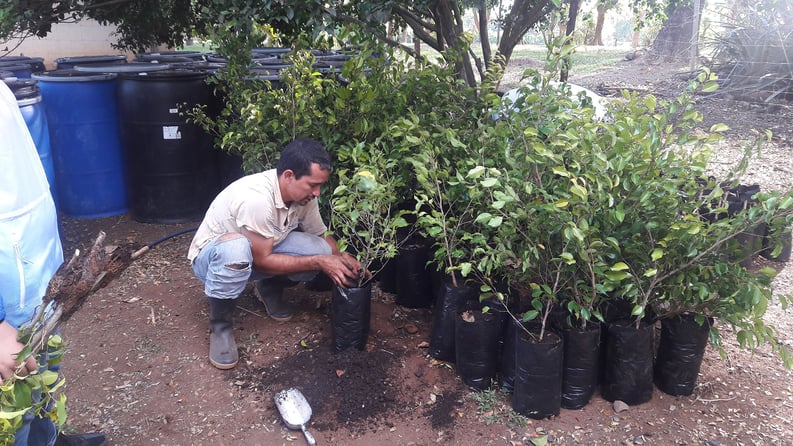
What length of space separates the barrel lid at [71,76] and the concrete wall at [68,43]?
538cm

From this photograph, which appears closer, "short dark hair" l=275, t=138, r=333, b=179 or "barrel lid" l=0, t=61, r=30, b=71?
"short dark hair" l=275, t=138, r=333, b=179

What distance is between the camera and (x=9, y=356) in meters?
1.30

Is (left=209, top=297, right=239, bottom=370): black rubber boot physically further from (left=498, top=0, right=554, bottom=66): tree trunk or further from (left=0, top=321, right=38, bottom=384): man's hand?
(left=498, top=0, right=554, bottom=66): tree trunk

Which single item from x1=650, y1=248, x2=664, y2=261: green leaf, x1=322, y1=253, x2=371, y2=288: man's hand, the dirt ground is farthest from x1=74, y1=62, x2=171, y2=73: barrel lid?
x1=650, y1=248, x2=664, y2=261: green leaf

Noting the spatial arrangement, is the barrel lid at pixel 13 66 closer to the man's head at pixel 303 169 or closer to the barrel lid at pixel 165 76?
the barrel lid at pixel 165 76

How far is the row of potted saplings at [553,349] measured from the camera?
2277 mm

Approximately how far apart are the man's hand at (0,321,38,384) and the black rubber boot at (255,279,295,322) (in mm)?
1718

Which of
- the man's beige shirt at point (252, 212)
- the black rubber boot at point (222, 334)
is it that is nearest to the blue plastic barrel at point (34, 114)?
the man's beige shirt at point (252, 212)

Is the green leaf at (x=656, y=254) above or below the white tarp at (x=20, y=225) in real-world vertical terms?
below

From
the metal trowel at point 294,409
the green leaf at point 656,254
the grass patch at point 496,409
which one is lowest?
the grass patch at point 496,409

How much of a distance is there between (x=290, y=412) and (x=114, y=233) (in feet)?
8.74

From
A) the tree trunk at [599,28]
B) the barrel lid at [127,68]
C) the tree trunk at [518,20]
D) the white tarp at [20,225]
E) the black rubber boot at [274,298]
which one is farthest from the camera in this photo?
the tree trunk at [599,28]

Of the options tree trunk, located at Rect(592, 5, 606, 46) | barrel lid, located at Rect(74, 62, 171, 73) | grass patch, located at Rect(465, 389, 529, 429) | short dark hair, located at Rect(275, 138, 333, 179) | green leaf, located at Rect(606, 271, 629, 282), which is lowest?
grass patch, located at Rect(465, 389, 529, 429)

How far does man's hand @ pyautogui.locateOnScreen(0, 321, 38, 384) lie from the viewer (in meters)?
1.29
